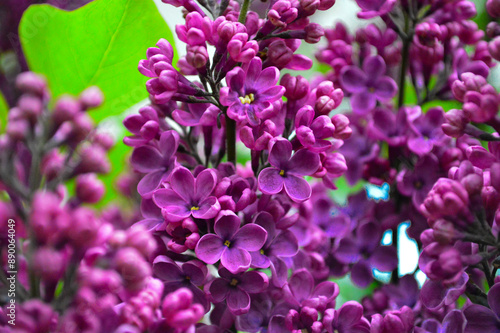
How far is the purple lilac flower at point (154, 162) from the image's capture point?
0.54m

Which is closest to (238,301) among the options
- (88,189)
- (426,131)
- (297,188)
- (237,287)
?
(237,287)

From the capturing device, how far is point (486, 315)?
17.9 inches

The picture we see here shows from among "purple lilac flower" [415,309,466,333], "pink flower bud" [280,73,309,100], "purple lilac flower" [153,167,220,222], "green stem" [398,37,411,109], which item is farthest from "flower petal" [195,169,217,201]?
"green stem" [398,37,411,109]

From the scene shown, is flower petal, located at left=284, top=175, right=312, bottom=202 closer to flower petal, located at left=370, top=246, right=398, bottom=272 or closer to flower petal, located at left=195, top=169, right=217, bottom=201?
flower petal, located at left=195, top=169, right=217, bottom=201

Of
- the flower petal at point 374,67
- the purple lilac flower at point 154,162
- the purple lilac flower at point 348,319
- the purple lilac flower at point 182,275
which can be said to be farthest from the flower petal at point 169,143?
Result: the flower petal at point 374,67

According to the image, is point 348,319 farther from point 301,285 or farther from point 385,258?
point 385,258

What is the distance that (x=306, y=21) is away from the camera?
539 millimetres

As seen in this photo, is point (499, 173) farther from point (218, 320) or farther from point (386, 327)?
point (218, 320)

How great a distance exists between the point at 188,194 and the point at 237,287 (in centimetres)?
10

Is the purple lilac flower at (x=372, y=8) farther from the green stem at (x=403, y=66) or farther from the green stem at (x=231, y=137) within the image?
the green stem at (x=231, y=137)

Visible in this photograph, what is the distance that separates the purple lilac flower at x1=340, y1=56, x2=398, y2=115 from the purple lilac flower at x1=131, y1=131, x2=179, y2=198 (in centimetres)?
29

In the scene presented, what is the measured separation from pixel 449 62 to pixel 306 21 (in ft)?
0.87

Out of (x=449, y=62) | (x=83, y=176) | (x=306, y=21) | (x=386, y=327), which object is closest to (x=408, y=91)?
(x=449, y=62)

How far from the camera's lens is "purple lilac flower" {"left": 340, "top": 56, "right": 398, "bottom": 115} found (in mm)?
715
